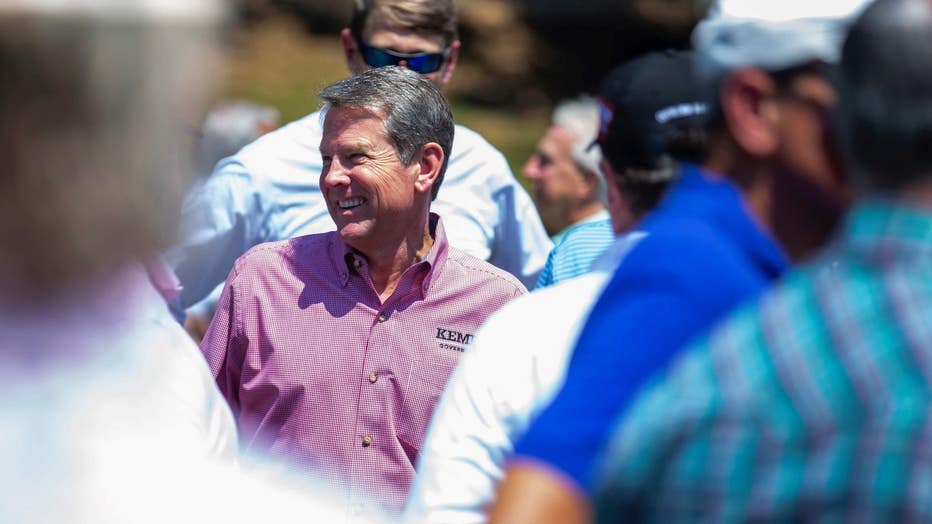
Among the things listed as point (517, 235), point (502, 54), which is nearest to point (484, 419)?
point (517, 235)

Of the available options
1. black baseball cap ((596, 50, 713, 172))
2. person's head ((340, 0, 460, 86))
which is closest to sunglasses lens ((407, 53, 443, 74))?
person's head ((340, 0, 460, 86))

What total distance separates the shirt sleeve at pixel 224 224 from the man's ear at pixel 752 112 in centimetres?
281

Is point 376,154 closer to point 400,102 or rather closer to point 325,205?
point 400,102

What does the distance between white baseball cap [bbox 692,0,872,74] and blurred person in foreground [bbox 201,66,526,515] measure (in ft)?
5.96

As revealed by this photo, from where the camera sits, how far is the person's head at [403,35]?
468cm

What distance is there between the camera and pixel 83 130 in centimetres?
119

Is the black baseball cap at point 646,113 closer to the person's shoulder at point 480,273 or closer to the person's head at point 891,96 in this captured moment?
the person's head at point 891,96

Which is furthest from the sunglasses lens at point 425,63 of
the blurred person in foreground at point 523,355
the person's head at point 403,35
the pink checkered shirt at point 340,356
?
the blurred person in foreground at point 523,355

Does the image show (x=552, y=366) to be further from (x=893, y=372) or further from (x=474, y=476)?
(x=893, y=372)

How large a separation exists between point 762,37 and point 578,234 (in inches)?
96.1

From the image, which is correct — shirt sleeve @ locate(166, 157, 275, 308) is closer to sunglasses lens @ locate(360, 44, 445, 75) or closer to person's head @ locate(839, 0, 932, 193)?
sunglasses lens @ locate(360, 44, 445, 75)

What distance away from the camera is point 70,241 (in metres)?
1.21

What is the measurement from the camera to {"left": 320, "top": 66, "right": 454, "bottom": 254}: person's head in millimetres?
3758

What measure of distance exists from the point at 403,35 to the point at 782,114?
3156mm
